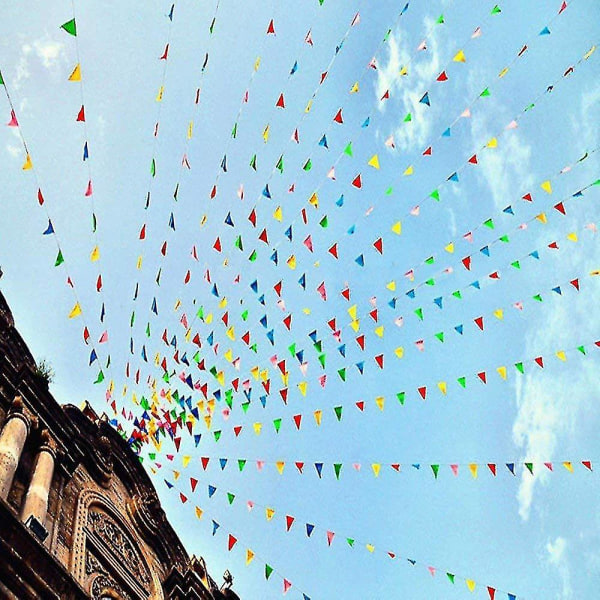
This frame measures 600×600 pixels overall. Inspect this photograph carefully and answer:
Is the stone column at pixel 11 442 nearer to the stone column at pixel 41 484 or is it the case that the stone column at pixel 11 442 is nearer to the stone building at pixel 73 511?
the stone building at pixel 73 511

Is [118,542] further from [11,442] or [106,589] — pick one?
[11,442]

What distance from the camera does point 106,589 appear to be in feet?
40.0

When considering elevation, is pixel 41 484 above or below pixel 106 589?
above

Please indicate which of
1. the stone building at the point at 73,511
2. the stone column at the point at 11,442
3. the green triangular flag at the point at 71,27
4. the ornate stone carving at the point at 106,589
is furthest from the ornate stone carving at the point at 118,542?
the green triangular flag at the point at 71,27

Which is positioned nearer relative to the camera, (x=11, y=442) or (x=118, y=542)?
(x=11, y=442)

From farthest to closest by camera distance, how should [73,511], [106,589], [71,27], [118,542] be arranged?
[118,542] → [73,511] → [106,589] → [71,27]

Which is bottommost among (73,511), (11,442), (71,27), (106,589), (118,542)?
(106,589)

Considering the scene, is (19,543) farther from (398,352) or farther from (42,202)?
(398,352)

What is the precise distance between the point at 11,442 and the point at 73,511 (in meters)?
1.88

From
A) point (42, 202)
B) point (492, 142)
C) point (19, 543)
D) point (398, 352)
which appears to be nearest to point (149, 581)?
point (19, 543)

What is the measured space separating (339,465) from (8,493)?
588 cm

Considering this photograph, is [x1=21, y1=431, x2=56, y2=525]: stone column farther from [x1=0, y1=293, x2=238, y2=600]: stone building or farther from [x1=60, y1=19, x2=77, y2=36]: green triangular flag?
[x1=60, y1=19, x2=77, y2=36]: green triangular flag

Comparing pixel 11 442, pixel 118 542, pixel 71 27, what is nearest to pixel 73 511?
pixel 118 542

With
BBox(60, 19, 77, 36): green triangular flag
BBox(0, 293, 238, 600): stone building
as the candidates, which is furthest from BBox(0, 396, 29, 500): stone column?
BBox(60, 19, 77, 36): green triangular flag
